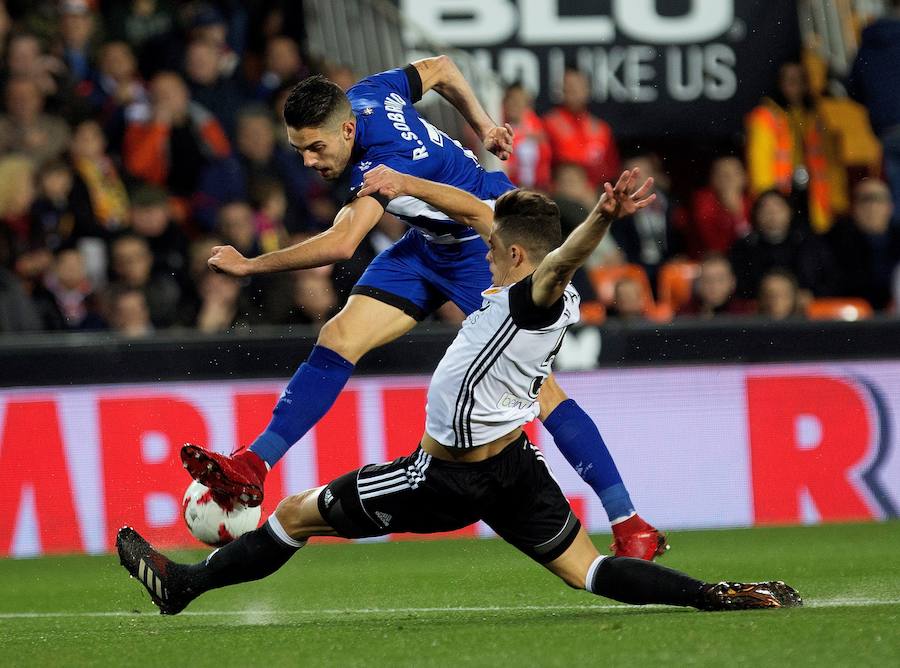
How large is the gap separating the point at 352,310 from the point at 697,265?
4.46m

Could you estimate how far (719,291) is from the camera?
9641 millimetres

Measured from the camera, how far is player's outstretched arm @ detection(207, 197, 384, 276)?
5.34 meters

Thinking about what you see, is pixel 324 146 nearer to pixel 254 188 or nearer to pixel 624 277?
pixel 624 277

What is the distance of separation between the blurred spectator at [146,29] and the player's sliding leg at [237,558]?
21.1 ft

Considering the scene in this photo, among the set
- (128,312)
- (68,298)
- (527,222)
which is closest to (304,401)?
(527,222)

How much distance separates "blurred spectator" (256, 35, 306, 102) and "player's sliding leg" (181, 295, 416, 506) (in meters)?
4.99

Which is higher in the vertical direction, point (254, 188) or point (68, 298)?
point (254, 188)

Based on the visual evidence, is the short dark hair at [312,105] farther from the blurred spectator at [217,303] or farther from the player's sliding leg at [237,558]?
the blurred spectator at [217,303]

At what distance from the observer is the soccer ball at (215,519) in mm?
5742

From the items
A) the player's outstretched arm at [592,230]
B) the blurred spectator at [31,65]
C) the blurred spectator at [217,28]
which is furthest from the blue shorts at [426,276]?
the blurred spectator at [217,28]

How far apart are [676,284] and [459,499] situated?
546cm

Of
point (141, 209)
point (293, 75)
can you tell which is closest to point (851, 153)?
point (293, 75)

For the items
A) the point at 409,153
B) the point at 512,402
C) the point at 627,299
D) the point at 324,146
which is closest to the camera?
the point at 512,402

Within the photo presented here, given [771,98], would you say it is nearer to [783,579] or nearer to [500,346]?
[783,579]
